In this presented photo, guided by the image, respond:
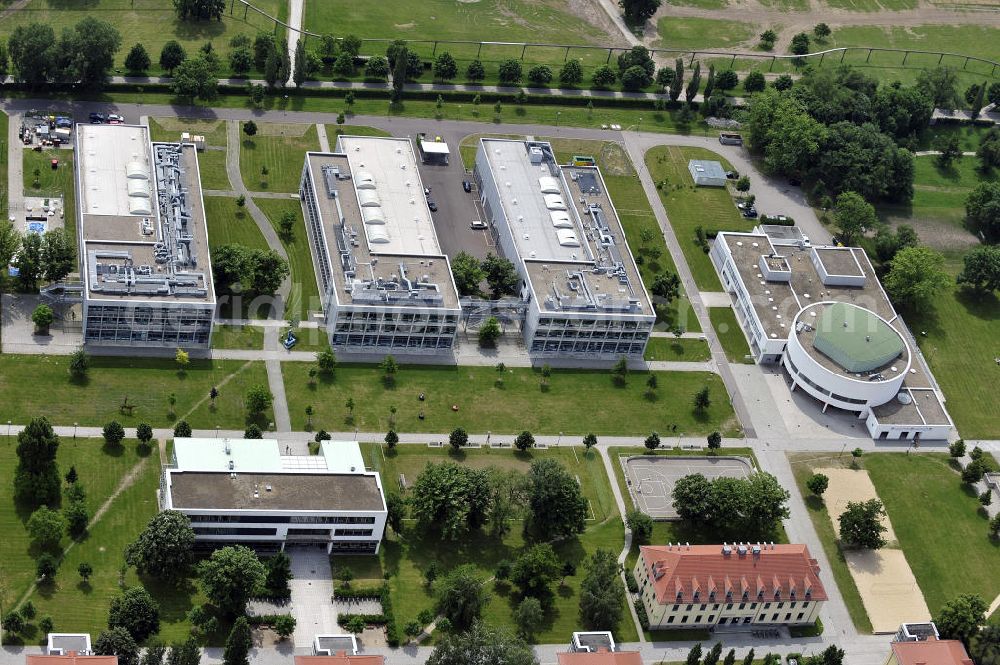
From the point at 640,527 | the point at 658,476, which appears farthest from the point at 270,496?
the point at 658,476

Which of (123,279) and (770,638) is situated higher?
(123,279)

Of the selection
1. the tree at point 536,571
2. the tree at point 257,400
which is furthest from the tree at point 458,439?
the tree at point 257,400

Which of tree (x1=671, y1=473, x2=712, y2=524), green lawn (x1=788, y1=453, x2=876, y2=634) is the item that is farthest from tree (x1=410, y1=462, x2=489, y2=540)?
green lawn (x1=788, y1=453, x2=876, y2=634)

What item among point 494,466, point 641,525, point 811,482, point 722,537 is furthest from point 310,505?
point 811,482

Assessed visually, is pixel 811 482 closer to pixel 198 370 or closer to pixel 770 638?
pixel 770 638

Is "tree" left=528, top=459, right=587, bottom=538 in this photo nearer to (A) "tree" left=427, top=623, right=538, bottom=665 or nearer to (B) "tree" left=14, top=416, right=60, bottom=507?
(A) "tree" left=427, top=623, right=538, bottom=665

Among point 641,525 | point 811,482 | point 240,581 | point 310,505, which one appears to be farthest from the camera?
point 811,482
